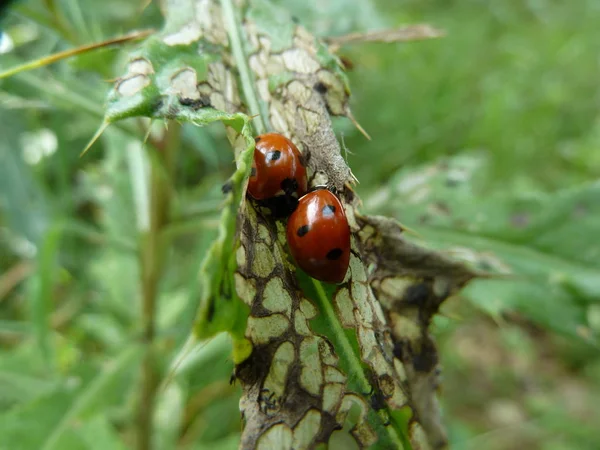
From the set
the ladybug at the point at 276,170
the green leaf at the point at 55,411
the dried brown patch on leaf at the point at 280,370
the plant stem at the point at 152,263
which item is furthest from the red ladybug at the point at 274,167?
the green leaf at the point at 55,411

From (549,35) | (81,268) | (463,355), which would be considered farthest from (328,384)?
(549,35)

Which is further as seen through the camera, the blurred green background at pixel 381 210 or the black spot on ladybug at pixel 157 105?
the blurred green background at pixel 381 210

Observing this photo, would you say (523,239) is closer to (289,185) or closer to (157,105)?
(289,185)

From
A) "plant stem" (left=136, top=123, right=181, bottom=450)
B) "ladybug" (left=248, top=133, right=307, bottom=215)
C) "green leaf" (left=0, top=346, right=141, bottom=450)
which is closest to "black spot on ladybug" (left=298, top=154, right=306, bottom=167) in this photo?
"ladybug" (left=248, top=133, right=307, bottom=215)

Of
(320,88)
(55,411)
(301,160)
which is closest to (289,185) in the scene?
(301,160)

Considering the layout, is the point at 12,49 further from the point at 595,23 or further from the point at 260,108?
the point at 595,23

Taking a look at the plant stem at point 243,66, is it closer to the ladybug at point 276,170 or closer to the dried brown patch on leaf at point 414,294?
the ladybug at point 276,170
